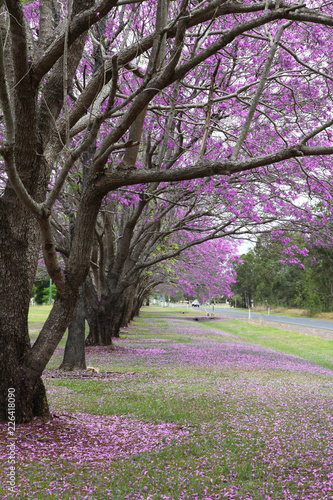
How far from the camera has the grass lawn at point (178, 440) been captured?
4.01 metres

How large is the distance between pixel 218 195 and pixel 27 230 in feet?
26.4

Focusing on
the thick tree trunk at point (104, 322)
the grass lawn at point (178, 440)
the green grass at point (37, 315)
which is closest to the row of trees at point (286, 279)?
the thick tree trunk at point (104, 322)

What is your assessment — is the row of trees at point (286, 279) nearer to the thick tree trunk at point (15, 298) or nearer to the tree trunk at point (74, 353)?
the tree trunk at point (74, 353)

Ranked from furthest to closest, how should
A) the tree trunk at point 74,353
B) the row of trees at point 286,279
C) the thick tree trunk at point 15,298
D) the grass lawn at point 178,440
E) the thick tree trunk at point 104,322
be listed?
the row of trees at point 286,279 → the thick tree trunk at point 104,322 → the tree trunk at point 74,353 → the thick tree trunk at point 15,298 → the grass lawn at point 178,440

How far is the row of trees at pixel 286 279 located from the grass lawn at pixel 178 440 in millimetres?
7176

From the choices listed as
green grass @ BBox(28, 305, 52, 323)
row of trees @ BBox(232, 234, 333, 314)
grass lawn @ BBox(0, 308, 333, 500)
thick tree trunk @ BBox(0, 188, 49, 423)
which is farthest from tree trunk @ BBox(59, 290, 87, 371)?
green grass @ BBox(28, 305, 52, 323)

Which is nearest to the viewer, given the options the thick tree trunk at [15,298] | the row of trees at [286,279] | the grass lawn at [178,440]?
the grass lawn at [178,440]

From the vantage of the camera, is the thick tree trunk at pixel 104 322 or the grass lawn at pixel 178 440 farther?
the thick tree trunk at pixel 104 322

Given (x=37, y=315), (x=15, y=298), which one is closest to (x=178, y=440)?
(x=15, y=298)

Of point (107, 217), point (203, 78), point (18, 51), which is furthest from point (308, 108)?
point (18, 51)

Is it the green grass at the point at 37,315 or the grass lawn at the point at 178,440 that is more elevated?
the grass lawn at the point at 178,440

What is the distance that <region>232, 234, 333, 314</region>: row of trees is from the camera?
45006 millimetres

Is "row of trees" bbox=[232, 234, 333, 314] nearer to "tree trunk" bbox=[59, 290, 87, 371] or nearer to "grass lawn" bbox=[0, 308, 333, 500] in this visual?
"grass lawn" bbox=[0, 308, 333, 500]

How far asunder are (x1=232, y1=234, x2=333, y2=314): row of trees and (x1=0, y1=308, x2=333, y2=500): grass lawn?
7.18 metres
